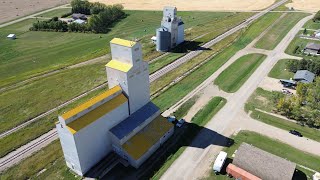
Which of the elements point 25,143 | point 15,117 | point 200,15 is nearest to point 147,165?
point 25,143

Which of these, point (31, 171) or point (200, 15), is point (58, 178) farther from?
point (200, 15)

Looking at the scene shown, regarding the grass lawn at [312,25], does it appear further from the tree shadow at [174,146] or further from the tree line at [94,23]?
the tree line at [94,23]

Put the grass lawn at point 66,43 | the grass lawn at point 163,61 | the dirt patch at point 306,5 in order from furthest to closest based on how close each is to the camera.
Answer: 1. the dirt patch at point 306,5
2. the grass lawn at point 66,43
3. the grass lawn at point 163,61

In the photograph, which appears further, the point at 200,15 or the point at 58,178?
the point at 200,15

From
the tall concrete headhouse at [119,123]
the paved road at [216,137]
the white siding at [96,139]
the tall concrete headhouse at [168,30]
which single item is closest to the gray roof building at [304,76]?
the paved road at [216,137]

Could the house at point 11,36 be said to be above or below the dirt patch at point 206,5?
below

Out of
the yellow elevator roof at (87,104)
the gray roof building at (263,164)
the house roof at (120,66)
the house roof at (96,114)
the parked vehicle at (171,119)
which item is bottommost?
the parked vehicle at (171,119)

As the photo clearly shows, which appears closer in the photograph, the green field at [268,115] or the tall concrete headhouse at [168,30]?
the green field at [268,115]
